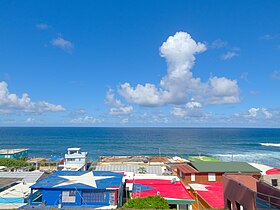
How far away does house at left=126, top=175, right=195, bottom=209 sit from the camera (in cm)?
1925

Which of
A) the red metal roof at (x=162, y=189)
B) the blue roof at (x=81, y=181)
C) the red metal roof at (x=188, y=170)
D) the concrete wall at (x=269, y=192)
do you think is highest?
the concrete wall at (x=269, y=192)

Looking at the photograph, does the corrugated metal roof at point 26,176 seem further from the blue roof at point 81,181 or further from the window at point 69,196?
the window at point 69,196

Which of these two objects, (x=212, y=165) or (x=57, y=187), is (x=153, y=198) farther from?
(x=212, y=165)

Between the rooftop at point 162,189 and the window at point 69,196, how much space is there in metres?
4.80

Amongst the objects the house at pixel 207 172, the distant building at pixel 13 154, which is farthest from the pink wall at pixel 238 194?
the distant building at pixel 13 154

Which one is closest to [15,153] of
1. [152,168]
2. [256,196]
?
[152,168]

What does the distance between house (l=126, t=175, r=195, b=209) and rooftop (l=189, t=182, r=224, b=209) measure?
6.88 ft

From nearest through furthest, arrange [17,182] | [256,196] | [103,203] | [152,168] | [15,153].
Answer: [256,196]
[103,203]
[17,182]
[152,168]
[15,153]

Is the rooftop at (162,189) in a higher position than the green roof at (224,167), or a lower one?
lower

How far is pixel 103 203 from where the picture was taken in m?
18.7

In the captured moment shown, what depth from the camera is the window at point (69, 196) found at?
61.0 feet

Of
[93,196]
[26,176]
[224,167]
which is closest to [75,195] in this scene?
[93,196]

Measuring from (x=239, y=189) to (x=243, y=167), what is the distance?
67.0ft

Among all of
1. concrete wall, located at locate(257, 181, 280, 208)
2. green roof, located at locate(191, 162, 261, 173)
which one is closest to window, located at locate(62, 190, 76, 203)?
concrete wall, located at locate(257, 181, 280, 208)
